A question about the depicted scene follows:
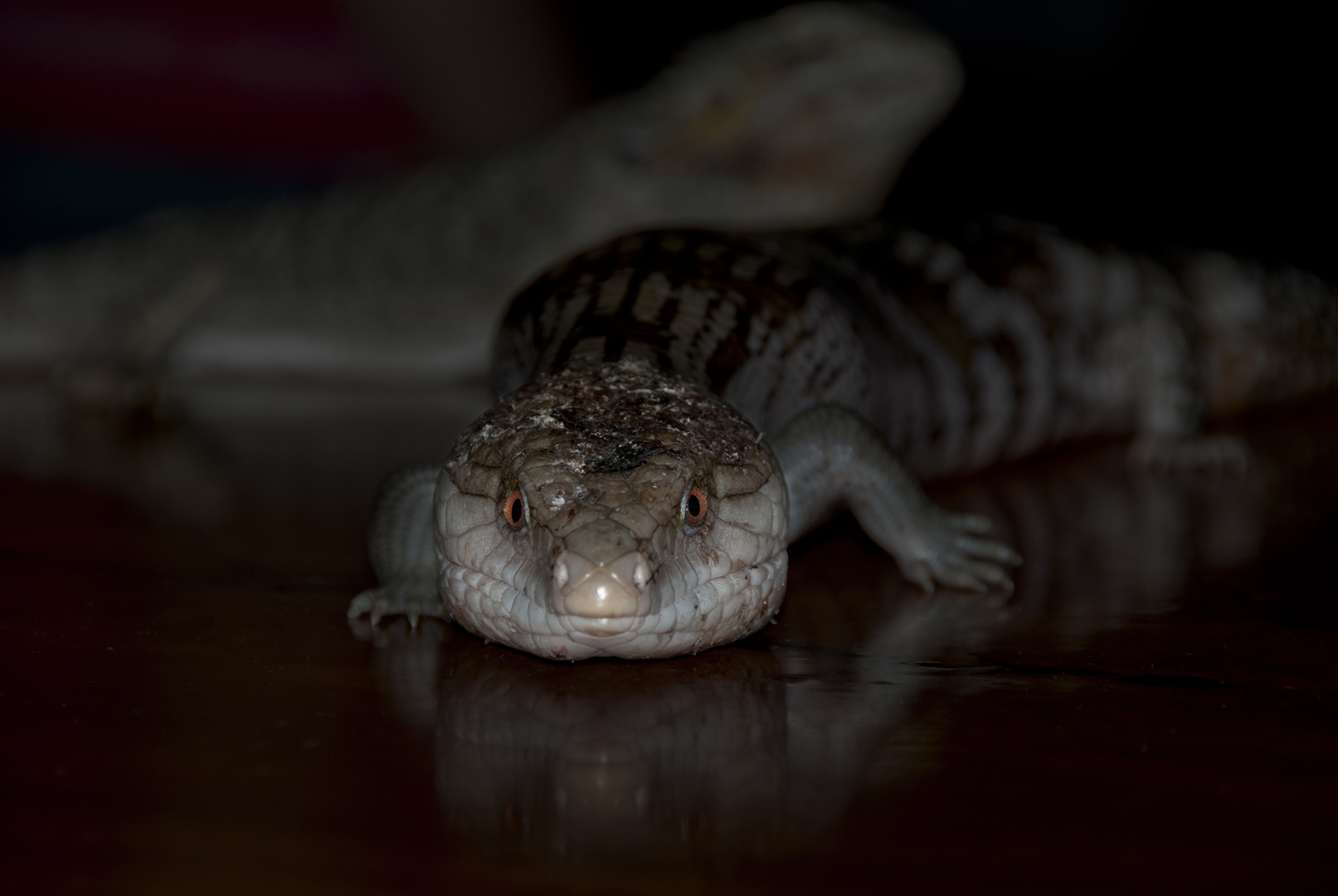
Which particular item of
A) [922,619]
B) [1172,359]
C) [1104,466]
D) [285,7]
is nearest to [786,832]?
[922,619]

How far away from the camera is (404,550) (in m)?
1.92

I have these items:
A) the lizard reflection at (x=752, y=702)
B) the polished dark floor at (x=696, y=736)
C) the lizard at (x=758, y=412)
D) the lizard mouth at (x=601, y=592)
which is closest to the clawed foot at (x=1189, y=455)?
the lizard at (x=758, y=412)

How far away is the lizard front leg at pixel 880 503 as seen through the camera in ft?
6.55

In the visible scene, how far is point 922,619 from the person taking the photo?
185 centimetres

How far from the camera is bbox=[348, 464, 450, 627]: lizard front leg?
5.91ft

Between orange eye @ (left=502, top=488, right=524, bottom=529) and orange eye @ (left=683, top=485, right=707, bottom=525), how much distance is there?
8.4 inches

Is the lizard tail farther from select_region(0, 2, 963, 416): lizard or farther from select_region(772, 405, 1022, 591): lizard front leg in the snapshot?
select_region(772, 405, 1022, 591): lizard front leg

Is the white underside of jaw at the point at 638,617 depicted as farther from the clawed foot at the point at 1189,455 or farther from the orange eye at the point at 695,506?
the clawed foot at the point at 1189,455

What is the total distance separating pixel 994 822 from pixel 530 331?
145 cm

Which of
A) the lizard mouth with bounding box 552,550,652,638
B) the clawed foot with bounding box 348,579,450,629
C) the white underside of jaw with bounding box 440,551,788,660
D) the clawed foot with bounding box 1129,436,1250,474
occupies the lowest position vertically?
the clawed foot with bounding box 1129,436,1250,474

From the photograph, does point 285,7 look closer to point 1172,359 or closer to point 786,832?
point 1172,359

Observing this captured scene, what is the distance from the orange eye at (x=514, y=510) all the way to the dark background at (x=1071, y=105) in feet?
14.7

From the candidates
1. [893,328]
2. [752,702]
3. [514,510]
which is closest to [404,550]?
[514,510]

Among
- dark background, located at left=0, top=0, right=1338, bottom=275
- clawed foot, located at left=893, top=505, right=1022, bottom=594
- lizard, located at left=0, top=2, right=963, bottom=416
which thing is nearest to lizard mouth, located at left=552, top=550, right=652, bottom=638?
clawed foot, located at left=893, top=505, right=1022, bottom=594
